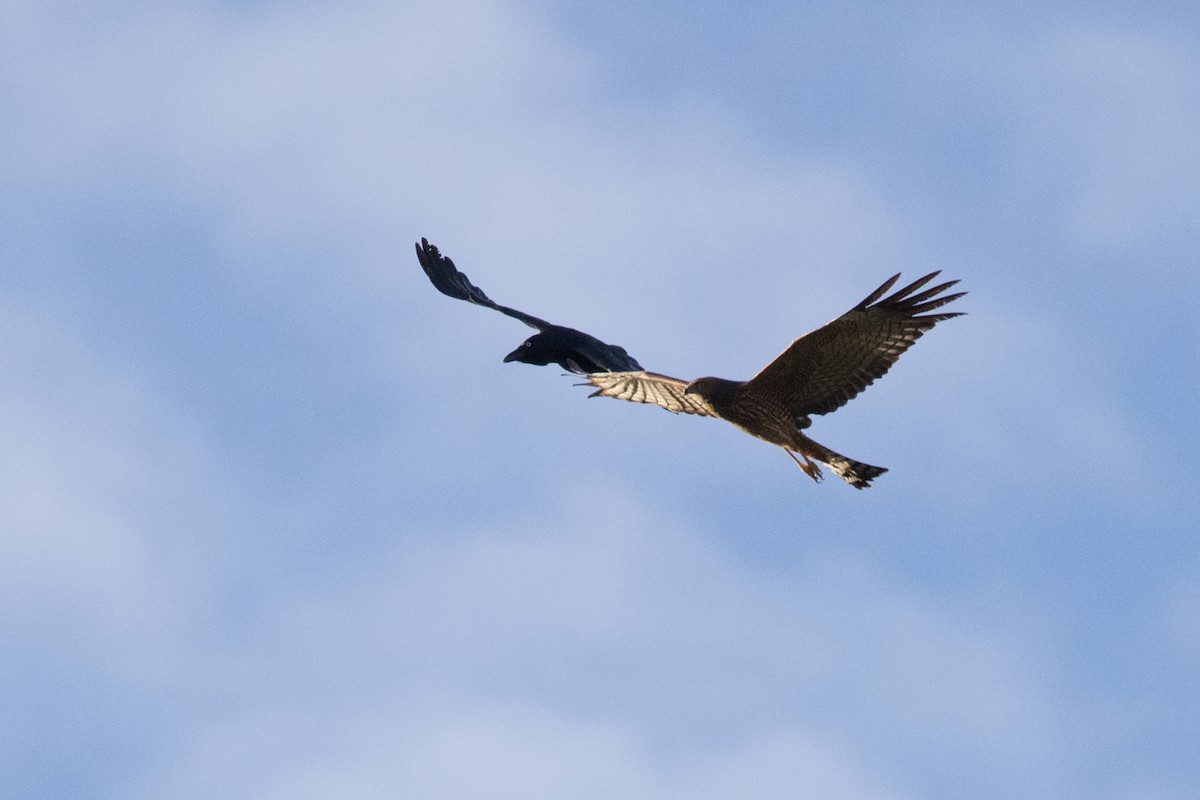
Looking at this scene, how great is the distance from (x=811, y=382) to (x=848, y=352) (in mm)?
381

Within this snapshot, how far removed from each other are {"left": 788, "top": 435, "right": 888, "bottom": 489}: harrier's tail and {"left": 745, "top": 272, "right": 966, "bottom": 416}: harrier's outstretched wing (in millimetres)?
258

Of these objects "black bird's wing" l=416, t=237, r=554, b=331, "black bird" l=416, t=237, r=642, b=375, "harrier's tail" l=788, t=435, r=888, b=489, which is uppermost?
"black bird's wing" l=416, t=237, r=554, b=331

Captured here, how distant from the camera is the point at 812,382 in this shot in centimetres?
1288

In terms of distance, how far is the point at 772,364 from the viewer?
12570 mm

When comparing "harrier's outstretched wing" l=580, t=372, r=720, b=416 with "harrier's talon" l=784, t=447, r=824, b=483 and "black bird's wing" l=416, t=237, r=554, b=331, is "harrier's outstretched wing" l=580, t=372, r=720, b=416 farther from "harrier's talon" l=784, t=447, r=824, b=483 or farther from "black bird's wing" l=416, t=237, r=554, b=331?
"black bird's wing" l=416, t=237, r=554, b=331

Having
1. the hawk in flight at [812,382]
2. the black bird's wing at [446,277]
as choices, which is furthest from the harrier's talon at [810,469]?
the black bird's wing at [446,277]

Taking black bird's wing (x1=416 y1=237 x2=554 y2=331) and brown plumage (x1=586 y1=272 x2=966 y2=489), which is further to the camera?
black bird's wing (x1=416 y1=237 x2=554 y2=331)

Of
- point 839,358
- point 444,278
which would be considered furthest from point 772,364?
point 444,278

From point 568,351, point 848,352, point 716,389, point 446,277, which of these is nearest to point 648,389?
point 716,389

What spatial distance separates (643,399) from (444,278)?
5.40 meters

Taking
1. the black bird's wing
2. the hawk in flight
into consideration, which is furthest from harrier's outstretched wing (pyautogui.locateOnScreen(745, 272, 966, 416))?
the black bird's wing

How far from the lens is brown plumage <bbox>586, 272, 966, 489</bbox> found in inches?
488

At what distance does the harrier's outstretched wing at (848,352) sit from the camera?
40.5ft

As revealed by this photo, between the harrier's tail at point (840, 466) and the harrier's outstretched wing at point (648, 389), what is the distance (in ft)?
2.35
